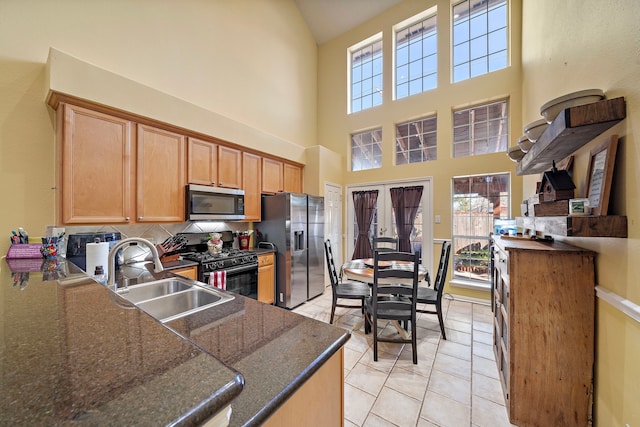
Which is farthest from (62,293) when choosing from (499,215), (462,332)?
(499,215)

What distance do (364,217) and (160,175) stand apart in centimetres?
337

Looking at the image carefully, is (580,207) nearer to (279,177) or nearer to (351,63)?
(279,177)

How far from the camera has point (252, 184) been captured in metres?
3.57

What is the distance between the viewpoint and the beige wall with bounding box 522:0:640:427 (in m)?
1.10

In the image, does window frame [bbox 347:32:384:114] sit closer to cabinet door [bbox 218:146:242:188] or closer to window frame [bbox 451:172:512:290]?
window frame [bbox 451:172:512:290]

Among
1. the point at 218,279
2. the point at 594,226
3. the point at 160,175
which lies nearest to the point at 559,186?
the point at 594,226

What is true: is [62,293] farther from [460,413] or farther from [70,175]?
[460,413]

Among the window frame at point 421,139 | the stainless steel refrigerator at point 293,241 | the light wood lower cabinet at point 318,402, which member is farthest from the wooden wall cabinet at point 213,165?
the window frame at point 421,139

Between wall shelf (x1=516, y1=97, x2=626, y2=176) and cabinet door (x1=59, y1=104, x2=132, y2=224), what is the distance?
333cm

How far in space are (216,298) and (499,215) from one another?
3.99m

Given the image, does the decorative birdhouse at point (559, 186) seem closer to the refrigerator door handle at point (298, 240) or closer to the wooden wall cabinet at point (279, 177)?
the refrigerator door handle at point (298, 240)

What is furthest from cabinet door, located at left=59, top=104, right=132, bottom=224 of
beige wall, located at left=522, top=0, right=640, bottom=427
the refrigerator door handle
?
beige wall, located at left=522, top=0, right=640, bottom=427

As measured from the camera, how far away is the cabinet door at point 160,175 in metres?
2.47

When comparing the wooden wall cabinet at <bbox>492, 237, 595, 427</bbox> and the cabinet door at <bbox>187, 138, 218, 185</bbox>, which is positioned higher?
the cabinet door at <bbox>187, 138, 218, 185</bbox>
